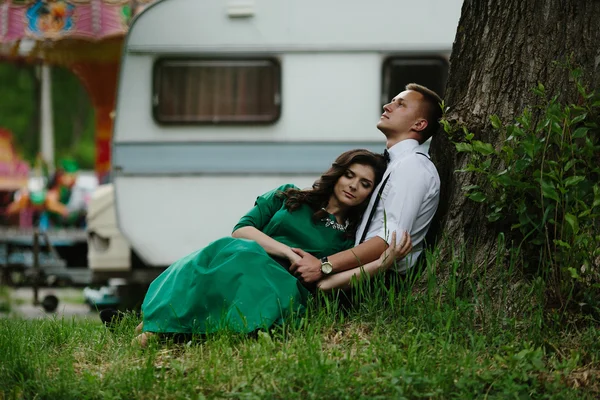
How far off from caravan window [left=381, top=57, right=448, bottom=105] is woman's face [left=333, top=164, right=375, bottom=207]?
356 centimetres

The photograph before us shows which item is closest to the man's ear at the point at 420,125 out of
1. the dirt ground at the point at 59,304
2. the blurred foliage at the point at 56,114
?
the dirt ground at the point at 59,304

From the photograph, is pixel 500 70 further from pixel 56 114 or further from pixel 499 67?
pixel 56 114

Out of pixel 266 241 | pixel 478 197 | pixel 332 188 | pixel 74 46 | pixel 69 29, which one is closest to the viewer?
pixel 478 197

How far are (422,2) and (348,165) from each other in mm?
3882

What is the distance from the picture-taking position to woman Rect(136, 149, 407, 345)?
4125 mm

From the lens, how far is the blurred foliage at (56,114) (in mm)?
33562

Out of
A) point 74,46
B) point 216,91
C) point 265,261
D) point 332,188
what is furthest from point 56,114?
point 265,261

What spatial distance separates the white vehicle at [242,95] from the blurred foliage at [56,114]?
1007 inches

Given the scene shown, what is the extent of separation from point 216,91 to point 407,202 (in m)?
4.19

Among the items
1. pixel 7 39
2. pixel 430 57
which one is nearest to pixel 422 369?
pixel 430 57

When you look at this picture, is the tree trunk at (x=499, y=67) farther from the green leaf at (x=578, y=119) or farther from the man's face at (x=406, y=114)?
the green leaf at (x=578, y=119)

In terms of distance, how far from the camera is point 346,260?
4.32 m

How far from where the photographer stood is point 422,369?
3.51 m

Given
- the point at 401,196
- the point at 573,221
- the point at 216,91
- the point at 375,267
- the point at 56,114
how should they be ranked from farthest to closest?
1. the point at 56,114
2. the point at 216,91
3. the point at 401,196
4. the point at 375,267
5. the point at 573,221
